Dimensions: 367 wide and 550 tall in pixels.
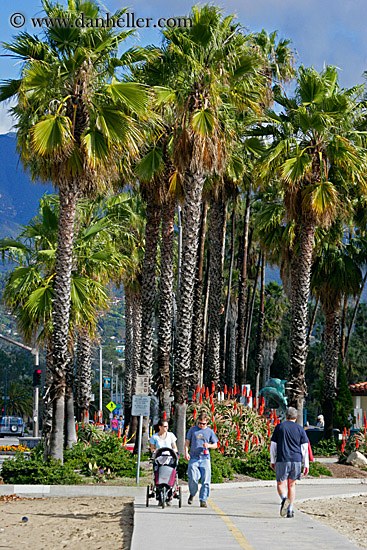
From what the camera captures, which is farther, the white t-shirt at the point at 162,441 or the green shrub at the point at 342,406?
the green shrub at the point at 342,406

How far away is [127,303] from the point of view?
44.0 meters

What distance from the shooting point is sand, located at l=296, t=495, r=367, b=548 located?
40.0ft

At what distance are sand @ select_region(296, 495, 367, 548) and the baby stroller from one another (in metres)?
2.52

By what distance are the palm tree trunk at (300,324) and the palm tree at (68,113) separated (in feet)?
25.5

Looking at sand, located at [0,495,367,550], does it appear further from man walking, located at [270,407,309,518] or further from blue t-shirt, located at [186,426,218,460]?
blue t-shirt, located at [186,426,218,460]

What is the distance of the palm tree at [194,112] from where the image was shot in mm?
22719

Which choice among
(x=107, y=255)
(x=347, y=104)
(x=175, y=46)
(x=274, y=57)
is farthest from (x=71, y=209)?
(x=274, y=57)

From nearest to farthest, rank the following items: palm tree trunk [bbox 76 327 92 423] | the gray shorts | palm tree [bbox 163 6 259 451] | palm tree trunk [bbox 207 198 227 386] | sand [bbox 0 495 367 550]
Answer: sand [bbox 0 495 367 550] → the gray shorts → palm tree [bbox 163 6 259 451] → palm tree trunk [bbox 76 327 92 423] → palm tree trunk [bbox 207 198 227 386]

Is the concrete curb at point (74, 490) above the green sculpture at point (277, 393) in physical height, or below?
below

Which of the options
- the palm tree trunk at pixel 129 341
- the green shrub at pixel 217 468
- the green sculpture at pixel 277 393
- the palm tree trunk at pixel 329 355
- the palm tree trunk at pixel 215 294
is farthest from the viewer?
the palm tree trunk at pixel 129 341

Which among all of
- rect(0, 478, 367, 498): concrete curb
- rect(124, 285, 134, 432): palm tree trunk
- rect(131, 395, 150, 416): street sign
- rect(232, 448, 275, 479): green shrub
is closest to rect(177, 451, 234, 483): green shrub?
rect(232, 448, 275, 479): green shrub

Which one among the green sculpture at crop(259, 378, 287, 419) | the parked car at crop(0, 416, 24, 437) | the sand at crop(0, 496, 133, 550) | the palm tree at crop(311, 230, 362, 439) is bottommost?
the sand at crop(0, 496, 133, 550)

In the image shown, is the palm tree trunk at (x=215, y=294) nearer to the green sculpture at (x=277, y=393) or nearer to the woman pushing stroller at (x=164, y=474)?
the green sculpture at (x=277, y=393)

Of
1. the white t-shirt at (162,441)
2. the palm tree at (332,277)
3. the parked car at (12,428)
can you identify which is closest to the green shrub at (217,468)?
the white t-shirt at (162,441)
